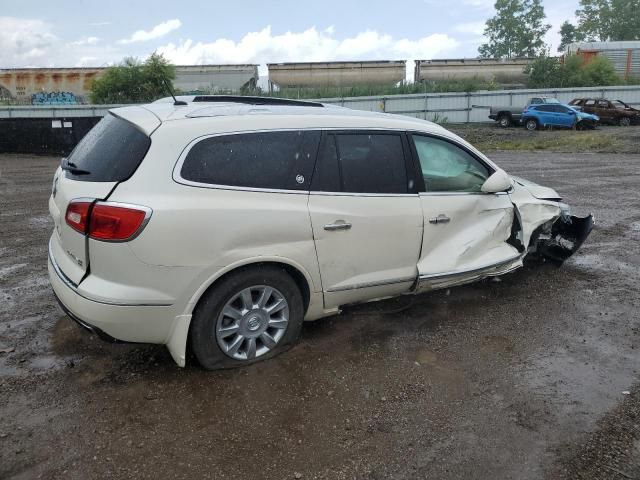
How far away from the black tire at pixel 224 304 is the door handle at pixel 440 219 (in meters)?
1.21

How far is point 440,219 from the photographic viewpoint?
420 cm

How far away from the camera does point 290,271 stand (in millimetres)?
3666

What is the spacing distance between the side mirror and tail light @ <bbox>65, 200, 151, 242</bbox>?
271 centimetres

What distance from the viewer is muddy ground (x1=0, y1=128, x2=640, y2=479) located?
2.76 metres

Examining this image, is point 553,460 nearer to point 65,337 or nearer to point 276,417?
point 276,417

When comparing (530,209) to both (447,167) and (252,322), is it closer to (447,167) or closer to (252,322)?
(447,167)

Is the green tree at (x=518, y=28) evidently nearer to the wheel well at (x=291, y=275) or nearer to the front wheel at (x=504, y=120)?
the front wheel at (x=504, y=120)

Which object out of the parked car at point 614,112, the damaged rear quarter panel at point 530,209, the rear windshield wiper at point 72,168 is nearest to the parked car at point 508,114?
the parked car at point 614,112

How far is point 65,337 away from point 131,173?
5.46 ft

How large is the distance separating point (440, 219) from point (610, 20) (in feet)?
286

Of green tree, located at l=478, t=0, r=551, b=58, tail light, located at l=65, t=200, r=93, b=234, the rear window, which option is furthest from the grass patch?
green tree, located at l=478, t=0, r=551, b=58

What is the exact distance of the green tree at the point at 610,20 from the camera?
73.9 metres

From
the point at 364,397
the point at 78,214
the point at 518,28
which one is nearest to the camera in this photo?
the point at 78,214

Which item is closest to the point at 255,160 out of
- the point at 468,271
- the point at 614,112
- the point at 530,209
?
the point at 468,271
